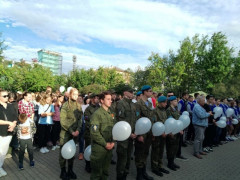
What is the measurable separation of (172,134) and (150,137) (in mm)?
811

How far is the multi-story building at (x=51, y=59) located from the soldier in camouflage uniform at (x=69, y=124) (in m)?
154

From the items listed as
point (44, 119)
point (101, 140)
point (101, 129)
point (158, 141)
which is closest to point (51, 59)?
point (44, 119)

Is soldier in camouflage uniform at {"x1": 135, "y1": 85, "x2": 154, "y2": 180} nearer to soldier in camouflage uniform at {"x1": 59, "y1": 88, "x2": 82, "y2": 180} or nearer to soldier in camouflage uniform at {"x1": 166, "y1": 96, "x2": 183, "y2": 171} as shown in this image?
soldier in camouflage uniform at {"x1": 166, "y1": 96, "x2": 183, "y2": 171}

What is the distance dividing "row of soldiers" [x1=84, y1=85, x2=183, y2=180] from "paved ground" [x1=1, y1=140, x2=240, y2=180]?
40 centimetres

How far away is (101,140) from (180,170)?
3.36 meters

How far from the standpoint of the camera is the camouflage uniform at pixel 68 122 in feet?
15.0

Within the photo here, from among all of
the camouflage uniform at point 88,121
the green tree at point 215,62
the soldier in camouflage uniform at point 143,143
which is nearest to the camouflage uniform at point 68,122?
the camouflage uniform at point 88,121

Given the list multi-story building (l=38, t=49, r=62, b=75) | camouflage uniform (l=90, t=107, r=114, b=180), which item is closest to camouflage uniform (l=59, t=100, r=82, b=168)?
camouflage uniform (l=90, t=107, r=114, b=180)

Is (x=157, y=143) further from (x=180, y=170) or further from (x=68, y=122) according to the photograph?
(x=68, y=122)

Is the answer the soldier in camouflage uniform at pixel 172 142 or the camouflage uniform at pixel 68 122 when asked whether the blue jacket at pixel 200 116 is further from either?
the camouflage uniform at pixel 68 122

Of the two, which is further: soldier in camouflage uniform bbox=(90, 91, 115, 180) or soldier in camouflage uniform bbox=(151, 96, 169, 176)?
soldier in camouflage uniform bbox=(151, 96, 169, 176)

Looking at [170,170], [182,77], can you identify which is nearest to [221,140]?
[170,170]

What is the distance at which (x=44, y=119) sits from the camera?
6992 millimetres

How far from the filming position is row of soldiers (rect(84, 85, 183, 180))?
3514 mm
